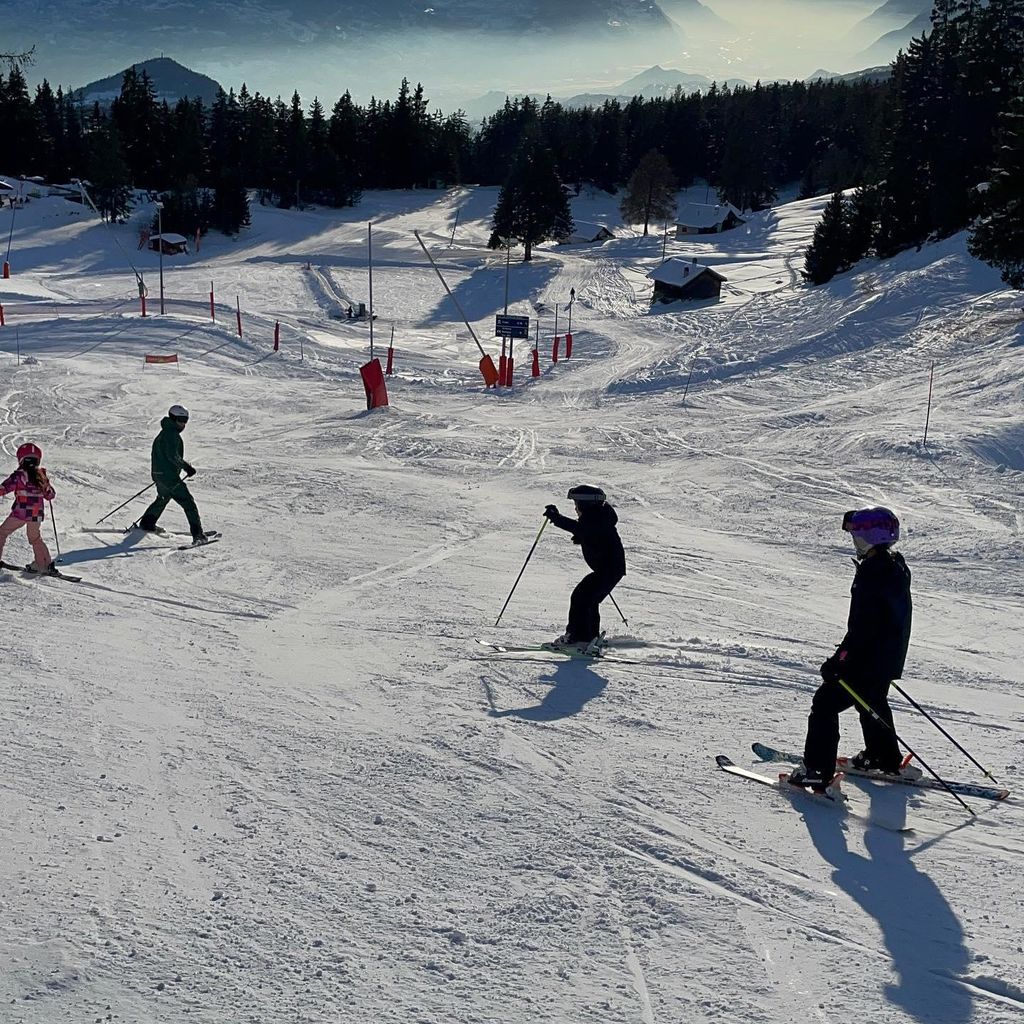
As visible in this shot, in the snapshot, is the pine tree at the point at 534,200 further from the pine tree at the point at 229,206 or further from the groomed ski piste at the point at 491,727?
the groomed ski piste at the point at 491,727

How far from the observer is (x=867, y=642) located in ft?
18.4

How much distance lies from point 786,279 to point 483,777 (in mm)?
52253

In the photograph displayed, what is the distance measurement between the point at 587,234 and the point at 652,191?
670cm

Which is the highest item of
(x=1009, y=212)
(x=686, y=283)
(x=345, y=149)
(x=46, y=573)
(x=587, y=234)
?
(x=345, y=149)

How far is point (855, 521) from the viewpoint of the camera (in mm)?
5617

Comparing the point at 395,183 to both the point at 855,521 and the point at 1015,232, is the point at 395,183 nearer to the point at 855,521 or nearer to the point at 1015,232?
the point at 1015,232

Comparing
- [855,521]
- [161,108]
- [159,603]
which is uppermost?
[161,108]

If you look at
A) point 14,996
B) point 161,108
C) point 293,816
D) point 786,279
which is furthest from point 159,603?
point 161,108

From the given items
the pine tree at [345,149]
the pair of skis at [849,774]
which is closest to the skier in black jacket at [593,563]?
the pair of skis at [849,774]

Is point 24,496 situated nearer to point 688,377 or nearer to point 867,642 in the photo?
point 867,642

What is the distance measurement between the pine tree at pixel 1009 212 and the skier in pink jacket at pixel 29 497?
23969mm

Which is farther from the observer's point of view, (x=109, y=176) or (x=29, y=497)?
(x=109, y=176)

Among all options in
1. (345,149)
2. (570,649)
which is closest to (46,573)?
(570,649)

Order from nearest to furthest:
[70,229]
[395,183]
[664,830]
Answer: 1. [664,830]
2. [70,229]
3. [395,183]
